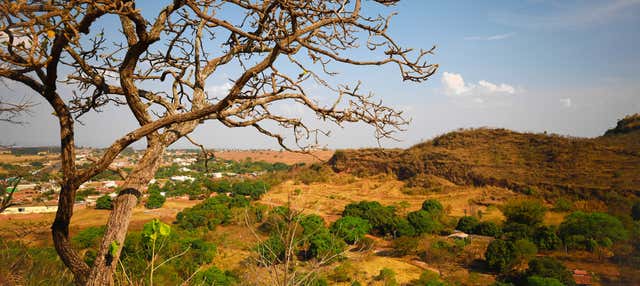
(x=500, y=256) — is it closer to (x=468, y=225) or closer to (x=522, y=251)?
(x=522, y=251)

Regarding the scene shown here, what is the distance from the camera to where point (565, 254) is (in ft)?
47.4

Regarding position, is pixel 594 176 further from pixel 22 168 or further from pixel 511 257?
pixel 22 168

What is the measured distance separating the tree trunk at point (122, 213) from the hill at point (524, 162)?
24313 mm

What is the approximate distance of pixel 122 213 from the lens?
2.56m

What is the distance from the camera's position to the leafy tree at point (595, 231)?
14203 millimetres

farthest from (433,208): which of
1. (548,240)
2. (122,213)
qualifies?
(122,213)

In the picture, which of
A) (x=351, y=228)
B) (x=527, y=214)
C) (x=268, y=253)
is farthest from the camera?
(x=527, y=214)

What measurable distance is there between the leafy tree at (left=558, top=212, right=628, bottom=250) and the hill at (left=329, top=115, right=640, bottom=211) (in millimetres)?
8414

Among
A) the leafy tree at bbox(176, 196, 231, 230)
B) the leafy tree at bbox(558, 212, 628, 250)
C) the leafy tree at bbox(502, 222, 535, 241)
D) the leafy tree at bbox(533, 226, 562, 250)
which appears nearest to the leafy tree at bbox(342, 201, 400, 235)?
the leafy tree at bbox(502, 222, 535, 241)

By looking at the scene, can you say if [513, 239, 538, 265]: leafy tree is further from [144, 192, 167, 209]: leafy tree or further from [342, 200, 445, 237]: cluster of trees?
[144, 192, 167, 209]: leafy tree

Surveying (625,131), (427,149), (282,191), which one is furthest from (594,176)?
(282,191)

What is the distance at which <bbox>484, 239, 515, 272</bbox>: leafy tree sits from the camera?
1295cm

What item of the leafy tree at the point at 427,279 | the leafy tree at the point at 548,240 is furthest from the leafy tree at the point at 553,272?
the leafy tree at the point at 548,240

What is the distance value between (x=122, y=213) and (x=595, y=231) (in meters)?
17.9
